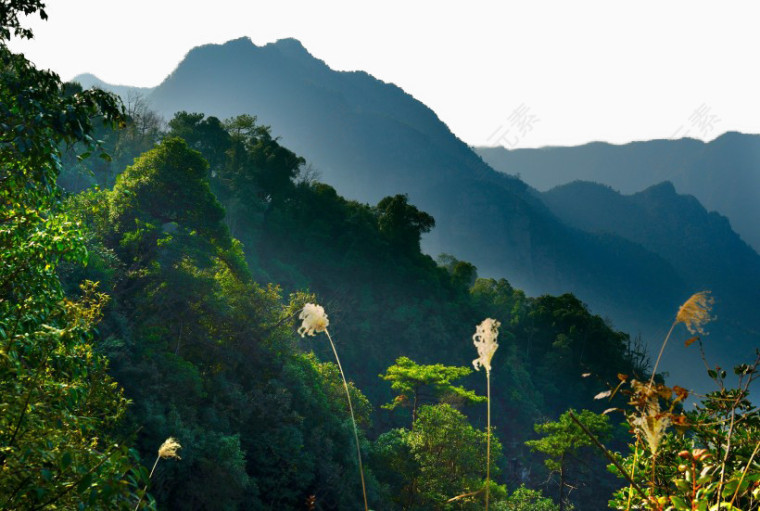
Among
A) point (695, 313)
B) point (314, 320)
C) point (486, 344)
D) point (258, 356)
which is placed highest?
point (695, 313)

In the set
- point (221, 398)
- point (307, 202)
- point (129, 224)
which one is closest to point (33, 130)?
point (221, 398)

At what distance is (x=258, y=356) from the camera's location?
23.1 m

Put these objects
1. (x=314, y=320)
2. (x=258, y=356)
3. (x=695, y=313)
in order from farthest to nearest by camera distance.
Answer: (x=258, y=356)
(x=314, y=320)
(x=695, y=313)

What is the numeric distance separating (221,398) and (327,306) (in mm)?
25475

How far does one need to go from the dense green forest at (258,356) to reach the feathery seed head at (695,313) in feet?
0.10

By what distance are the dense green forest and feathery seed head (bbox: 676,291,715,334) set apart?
0.03m

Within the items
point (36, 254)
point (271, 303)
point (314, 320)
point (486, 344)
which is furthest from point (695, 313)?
point (271, 303)

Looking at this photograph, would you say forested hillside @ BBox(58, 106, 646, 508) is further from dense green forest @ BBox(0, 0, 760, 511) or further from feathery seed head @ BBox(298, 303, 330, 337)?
feathery seed head @ BBox(298, 303, 330, 337)

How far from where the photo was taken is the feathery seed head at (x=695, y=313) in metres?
2.08

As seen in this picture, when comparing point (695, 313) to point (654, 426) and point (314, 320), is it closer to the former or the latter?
point (654, 426)

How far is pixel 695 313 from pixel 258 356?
22.5m

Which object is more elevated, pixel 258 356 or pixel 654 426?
pixel 654 426

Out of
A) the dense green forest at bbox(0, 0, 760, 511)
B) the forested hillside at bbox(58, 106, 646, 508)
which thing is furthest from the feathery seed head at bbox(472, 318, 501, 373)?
the forested hillside at bbox(58, 106, 646, 508)

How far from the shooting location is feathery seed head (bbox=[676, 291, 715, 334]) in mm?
2078
